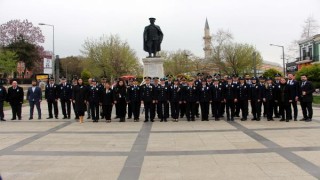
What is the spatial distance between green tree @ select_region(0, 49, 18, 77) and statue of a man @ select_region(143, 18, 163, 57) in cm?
4344

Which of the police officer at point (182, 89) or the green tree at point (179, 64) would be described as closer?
the police officer at point (182, 89)

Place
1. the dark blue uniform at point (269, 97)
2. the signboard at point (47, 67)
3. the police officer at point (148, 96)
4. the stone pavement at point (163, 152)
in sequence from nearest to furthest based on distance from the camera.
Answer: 1. the stone pavement at point (163, 152)
2. the dark blue uniform at point (269, 97)
3. the police officer at point (148, 96)
4. the signboard at point (47, 67)

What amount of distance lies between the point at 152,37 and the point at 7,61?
4450 cm

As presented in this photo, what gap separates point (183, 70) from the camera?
7056 centimetres

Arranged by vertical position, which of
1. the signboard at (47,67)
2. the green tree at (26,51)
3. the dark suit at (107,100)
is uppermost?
the green tree at (26,51)

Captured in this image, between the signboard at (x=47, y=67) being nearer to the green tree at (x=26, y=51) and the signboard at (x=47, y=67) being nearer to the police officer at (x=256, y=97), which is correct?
the police officer at (x=256, y=97)

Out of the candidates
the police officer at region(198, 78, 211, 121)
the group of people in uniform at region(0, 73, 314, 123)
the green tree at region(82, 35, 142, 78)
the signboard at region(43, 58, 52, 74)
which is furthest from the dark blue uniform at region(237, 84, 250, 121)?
the green tree at region(82, 35, 142, 78)

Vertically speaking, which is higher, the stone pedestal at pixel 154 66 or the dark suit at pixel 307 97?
the stone pedestal at pixel 154 66

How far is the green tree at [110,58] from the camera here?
52.5m

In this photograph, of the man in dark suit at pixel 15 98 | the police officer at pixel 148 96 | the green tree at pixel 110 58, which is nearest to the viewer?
the police officer at pixel 148 96

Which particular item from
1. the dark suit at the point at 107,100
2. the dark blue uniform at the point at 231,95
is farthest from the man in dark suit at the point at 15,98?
the dark blue uniform at the point at 231,95

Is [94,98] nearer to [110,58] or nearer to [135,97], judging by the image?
[135,97]

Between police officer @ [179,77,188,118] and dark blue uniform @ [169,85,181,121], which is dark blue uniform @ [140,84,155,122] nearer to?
dark blue uniform @ [169,85,181,121]

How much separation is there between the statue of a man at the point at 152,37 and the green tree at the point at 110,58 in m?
31.3
